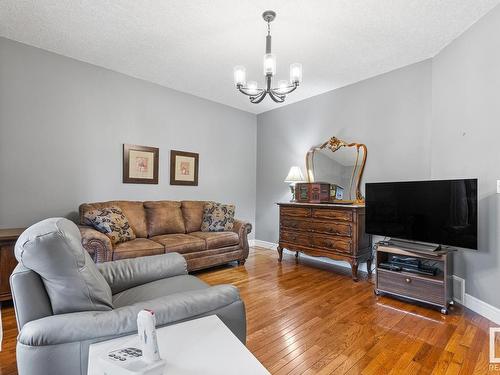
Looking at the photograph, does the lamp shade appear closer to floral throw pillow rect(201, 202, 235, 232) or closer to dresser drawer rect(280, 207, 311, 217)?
dresser drawer rect(280, 207, 311, 217)

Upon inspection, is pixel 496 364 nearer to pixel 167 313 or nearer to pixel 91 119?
pixel 167 313

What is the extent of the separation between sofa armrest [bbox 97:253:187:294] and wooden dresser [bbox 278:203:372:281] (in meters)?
2.16

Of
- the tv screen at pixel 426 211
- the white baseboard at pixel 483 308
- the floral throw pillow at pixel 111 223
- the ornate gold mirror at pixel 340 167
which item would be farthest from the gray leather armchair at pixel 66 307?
the ornate gold mirror at pixel 340 167

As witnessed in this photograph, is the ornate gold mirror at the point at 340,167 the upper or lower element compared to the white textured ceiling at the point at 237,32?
lower

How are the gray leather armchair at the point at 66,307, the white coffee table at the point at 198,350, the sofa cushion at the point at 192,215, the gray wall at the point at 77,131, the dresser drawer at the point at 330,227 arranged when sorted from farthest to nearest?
the sofa cushion at the point at 192,215 → the dresser drawer at the point at 330,227 → the gray wall at the point at 77,131 → the gray leather armchair at the point at 66,307 → the white coffee table at the point at 198,350

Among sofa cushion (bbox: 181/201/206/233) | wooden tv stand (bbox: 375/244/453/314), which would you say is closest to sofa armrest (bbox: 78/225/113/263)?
sofa cushion (bbox: 181/201/206/233)

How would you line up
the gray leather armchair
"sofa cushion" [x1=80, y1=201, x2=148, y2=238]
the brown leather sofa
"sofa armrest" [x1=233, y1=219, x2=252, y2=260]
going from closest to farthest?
the gray leather armchair → the brown leather sofa → "sofa cushion" [x1=80, y1=201, x2=148, y2=238] → "sofa armrest" [x1=233, y1=219, x2=252, y2=260]

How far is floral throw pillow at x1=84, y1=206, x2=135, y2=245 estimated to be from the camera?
3.11 metres

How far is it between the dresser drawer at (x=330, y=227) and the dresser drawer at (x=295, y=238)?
148 millimetres

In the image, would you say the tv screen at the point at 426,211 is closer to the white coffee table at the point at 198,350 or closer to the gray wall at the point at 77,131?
the white coffee table at the point at 198,350

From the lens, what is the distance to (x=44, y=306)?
1.13m

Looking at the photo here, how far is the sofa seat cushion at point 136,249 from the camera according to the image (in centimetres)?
295

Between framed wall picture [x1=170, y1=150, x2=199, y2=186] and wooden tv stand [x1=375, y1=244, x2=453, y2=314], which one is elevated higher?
framed wall picture [x1=170, y1=150, x2=199, y2=186]

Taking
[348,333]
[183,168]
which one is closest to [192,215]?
[183,168]
